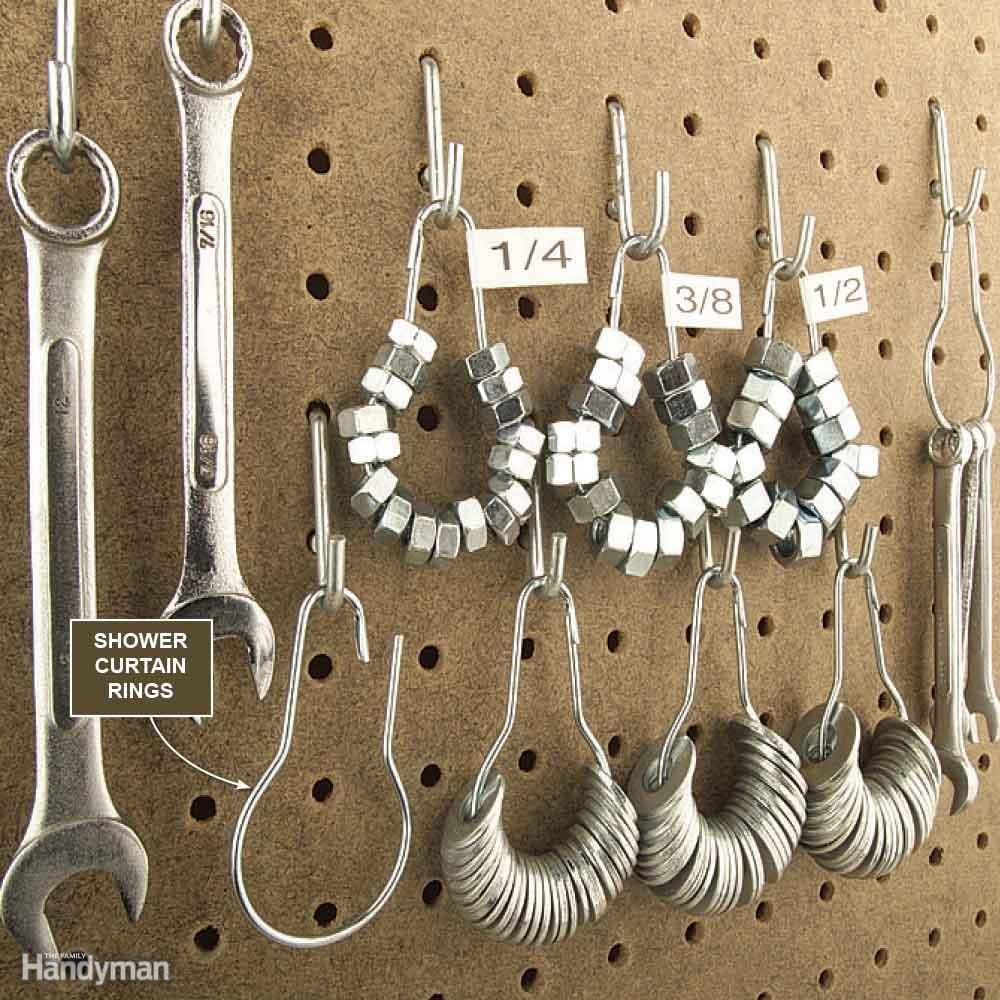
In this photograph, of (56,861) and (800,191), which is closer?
(56,861)

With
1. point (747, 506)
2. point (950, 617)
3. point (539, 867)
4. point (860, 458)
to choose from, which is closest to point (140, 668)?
point (539, 867)

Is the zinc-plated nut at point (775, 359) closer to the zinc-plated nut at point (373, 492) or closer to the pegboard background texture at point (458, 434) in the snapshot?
the pegboard background texture at point (458, 434)

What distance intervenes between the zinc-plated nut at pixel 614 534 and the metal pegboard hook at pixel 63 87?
0.37m

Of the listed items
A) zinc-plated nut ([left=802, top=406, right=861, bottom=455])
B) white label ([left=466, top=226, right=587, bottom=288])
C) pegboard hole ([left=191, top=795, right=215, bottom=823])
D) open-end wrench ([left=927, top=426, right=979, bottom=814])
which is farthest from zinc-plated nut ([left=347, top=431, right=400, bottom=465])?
open-end wrench ([left=927, top=426, right=979, bottom=814])

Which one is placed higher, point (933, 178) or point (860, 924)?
point (933, 178)

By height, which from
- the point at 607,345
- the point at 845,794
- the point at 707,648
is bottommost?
the point at 845,794

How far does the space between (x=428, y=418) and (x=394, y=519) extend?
86 mm

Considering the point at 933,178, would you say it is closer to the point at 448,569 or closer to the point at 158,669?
the point at 448,569

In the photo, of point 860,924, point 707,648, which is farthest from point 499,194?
point 860,924

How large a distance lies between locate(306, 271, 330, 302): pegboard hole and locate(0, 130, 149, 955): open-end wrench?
5.0 inches

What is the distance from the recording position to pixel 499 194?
701 millimetres

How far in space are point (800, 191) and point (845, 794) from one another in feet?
1.49

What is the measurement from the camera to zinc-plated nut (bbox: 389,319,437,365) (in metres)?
0.63

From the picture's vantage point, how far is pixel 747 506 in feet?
2.39
